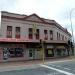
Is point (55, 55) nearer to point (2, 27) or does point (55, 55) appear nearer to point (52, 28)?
point (52, 28)

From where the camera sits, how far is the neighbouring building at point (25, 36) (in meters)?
31.4

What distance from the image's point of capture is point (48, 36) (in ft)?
125

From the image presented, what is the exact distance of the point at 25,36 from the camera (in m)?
34.2

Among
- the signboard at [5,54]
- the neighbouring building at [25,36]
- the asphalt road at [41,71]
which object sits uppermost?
the neighbouring building at [25,36]

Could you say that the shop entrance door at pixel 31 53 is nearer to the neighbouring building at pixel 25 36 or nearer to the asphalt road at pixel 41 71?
the neighbouring building at pixel 25 36

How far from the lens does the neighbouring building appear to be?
1236 inches

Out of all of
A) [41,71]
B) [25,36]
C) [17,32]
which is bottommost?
[41,71]

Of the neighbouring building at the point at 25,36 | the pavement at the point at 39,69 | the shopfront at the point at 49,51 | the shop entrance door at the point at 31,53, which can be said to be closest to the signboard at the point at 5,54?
the neighbouring building at the point at 25,36

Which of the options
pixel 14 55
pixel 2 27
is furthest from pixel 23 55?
pixel 2 27

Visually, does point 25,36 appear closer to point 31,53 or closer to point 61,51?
point 31,53

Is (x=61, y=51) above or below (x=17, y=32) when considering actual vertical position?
below

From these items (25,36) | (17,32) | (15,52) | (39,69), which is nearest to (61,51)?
(25,36)

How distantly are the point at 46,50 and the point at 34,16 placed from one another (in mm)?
7312

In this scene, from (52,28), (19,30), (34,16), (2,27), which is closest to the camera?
(2,27)
